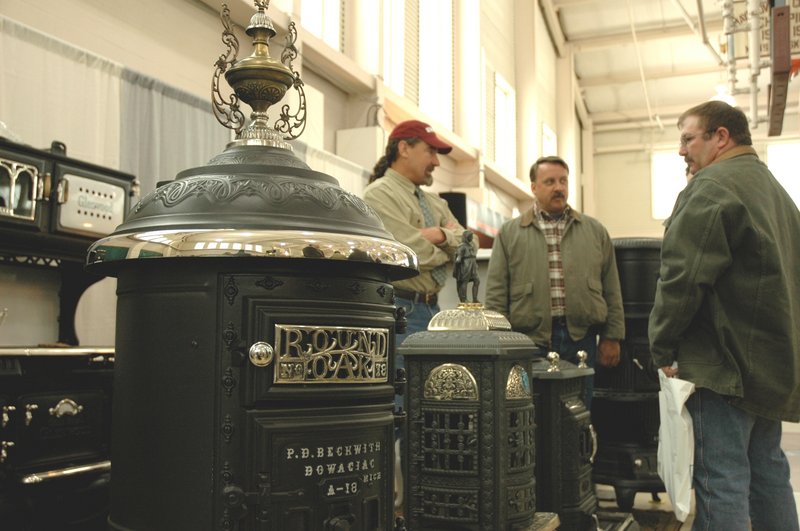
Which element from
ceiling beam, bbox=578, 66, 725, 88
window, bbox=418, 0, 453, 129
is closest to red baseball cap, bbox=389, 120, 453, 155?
window, bbox=418, 0, 453, 129

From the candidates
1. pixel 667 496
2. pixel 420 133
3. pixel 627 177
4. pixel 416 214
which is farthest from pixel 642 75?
pixel 416 214

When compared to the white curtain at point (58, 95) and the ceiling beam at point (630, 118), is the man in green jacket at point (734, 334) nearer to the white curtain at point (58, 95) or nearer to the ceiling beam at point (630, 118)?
the white curtain at point (58, 95)

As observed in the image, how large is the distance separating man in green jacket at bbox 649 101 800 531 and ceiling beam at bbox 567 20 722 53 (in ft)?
36.0

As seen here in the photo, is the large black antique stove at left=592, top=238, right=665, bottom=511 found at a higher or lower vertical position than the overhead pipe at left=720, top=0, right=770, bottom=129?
lower

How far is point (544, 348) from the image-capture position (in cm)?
369

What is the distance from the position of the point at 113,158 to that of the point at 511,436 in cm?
216

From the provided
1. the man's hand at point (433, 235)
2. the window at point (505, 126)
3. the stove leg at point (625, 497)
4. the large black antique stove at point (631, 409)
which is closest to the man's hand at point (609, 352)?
the large black antique stove at point (631, 409)

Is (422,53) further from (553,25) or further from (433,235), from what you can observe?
(553,25)

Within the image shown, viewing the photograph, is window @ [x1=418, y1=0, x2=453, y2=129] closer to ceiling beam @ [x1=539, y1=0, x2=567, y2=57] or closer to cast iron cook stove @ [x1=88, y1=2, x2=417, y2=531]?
ceiling beam @ [x1=539, y1=0, x2=567, y2=57]

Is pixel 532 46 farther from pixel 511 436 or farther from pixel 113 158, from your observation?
pixel 511 436

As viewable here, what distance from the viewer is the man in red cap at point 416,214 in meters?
3.20

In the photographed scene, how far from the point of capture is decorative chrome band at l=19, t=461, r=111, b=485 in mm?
2234

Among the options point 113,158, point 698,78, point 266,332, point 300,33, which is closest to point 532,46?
point 698,78

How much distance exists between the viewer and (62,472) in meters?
2.33
